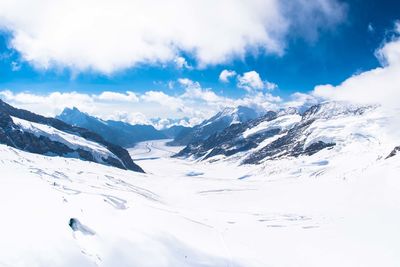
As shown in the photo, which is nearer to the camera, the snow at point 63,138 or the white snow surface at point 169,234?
the white snow surface at point 169,234

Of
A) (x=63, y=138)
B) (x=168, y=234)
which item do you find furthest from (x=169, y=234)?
(x=63, y=138)

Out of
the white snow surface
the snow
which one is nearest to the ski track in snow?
the white snow surface

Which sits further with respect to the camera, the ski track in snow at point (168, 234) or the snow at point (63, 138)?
the snow at point (63, 138)

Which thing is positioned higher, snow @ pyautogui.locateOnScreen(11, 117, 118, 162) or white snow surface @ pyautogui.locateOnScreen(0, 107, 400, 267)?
snow @ pyautogui.locateOnScreen(11, 117, 118, 162)

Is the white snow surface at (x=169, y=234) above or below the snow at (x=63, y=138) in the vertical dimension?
below

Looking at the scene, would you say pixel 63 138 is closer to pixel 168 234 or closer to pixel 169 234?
pixel 169 234

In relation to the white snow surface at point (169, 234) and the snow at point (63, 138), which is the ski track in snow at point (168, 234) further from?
the snow at point (63, 138)

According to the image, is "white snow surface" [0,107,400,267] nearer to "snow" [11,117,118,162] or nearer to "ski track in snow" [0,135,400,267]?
"ski track in snow" [0,135,400,267]

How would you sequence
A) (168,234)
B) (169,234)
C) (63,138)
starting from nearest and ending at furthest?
(168,234), (169,234), (63,138)

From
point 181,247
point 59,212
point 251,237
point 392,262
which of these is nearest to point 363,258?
point 392,262

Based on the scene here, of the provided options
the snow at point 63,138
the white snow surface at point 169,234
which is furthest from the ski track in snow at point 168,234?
the snow at point 63,138

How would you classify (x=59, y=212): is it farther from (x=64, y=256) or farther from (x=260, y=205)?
(x=260, y=205)
